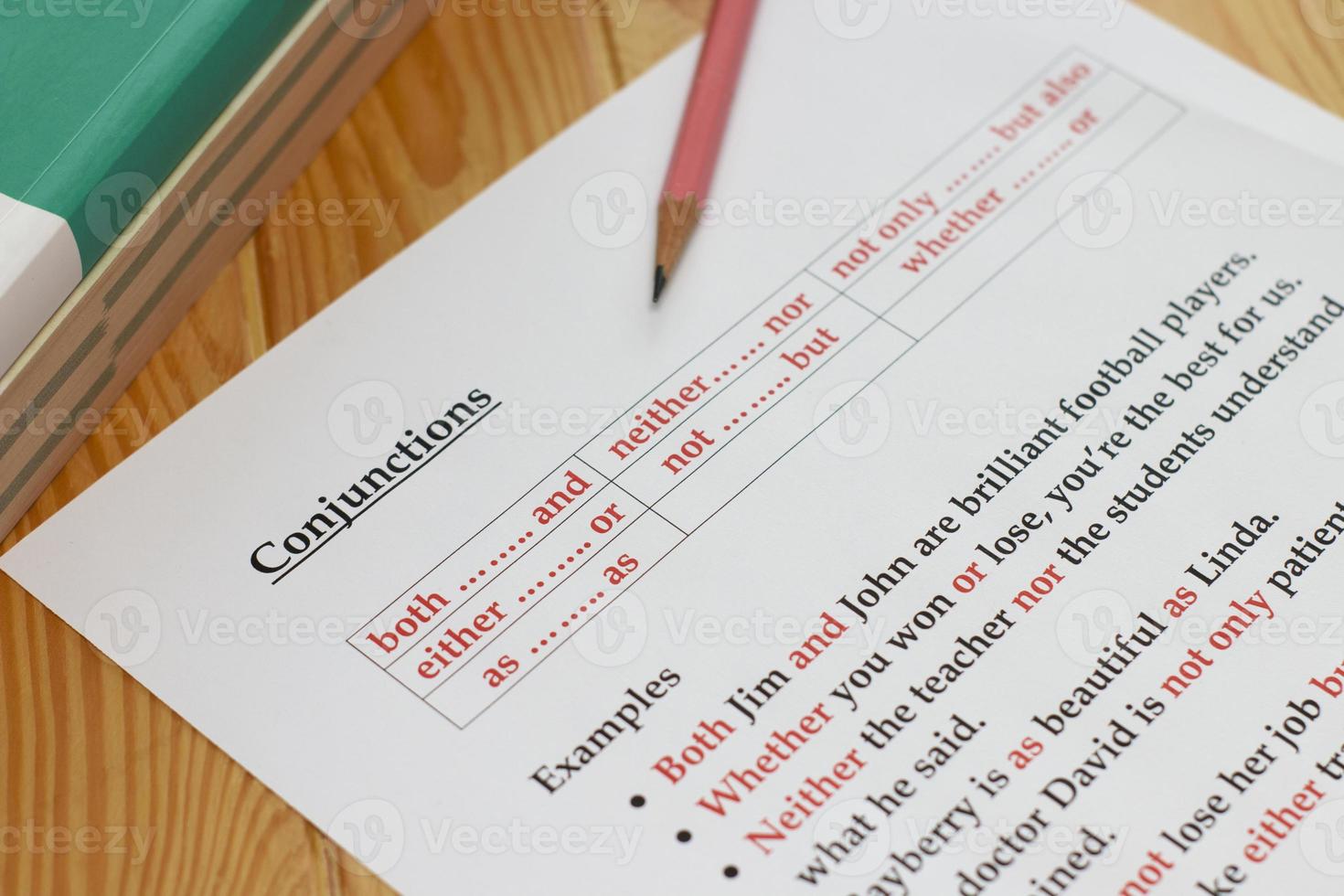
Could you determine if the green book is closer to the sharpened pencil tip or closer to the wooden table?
the wooden table

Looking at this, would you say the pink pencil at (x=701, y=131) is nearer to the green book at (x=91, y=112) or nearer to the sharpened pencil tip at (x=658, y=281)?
the sharpened pencil tip at (x=658, y=281)

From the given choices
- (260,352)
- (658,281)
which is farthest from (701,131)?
(260,352)

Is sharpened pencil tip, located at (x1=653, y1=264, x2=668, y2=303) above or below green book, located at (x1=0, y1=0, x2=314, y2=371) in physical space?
above

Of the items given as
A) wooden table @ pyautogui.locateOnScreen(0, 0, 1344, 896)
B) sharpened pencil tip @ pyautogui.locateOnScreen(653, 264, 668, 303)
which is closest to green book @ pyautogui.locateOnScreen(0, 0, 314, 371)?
wooden table @ pyautogui.locateOnScreen(0, 0, 1344, 896)

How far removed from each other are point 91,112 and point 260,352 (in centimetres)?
9

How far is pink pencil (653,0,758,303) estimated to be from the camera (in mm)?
489

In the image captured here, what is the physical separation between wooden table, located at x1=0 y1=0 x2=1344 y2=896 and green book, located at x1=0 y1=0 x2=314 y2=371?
6 cm

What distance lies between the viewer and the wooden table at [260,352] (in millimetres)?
389

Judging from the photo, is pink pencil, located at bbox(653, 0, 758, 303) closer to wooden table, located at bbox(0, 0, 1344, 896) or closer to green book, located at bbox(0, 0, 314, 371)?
wooden table, located at bbox(0, 0, 1344, 896)

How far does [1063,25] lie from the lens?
55 centimetres

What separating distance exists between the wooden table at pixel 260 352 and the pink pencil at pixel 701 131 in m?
0.03

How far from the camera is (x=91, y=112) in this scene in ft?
1.44

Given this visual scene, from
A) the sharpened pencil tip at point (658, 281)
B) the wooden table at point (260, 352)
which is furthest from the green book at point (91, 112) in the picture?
the sharpened pencil tip at point (658, 281)

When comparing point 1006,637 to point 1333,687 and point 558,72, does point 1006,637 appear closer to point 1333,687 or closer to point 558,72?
point 1333,687
